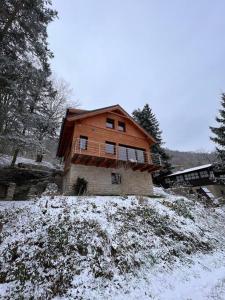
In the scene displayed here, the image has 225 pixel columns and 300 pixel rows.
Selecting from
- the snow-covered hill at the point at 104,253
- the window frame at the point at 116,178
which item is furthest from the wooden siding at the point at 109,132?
the snow-covered hill at the point at 104,253

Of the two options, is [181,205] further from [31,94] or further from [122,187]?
[31,94]

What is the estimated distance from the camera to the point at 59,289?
14.9ft

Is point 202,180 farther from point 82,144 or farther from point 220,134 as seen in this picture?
point 82,144

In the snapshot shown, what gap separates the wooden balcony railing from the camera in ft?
45.2

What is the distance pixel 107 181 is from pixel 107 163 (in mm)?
1433

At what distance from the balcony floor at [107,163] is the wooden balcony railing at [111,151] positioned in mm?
254

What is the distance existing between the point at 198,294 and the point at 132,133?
536 inches

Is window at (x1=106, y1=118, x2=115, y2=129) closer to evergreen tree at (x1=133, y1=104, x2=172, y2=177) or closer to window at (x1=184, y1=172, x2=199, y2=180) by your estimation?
evergreen tree at (x1=133, y1=104, x2=172, y2=177)

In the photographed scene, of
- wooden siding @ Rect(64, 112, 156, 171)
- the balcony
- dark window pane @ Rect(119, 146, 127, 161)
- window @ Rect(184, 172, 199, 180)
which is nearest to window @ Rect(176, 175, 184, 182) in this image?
window @ Rect(184, 172, 199, 180)

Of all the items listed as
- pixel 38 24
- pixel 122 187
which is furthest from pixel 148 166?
pixel 38 24

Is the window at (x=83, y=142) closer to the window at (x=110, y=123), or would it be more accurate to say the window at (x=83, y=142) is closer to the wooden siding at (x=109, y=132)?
the wooden siding at (x=109, y=132)

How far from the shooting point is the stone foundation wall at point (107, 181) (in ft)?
43.1

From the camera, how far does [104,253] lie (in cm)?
582

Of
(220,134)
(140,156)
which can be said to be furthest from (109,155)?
(220,134)
